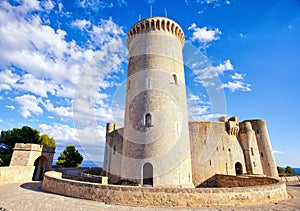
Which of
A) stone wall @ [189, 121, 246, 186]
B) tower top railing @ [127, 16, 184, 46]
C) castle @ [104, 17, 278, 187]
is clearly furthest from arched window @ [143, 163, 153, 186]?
tower top railing @ [127, 16, 184, 46]

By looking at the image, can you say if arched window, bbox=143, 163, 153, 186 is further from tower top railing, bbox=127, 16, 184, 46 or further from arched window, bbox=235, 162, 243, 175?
arched window, bbox=235, 162, 243, 175

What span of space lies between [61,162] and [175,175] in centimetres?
2672

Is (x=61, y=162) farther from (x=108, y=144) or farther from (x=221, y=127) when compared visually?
(x=221, y=127)

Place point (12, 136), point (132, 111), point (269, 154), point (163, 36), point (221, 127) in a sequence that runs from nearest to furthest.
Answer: point (132, 111), point (163, 36), point (221, 127), point (269, 154), point (12, 136)

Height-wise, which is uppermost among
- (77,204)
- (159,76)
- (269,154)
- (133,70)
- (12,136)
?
(133,70)

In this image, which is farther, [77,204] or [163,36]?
[163,36]

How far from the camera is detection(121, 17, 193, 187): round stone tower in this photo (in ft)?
41.5

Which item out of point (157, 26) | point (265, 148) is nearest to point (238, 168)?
point (265, 148)

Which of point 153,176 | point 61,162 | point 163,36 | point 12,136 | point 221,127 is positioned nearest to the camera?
point 153,176

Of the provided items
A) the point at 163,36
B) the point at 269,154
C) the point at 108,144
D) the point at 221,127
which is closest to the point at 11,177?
the point at 108,144

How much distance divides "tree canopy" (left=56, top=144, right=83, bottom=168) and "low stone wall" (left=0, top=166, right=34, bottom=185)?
15576 millimetres

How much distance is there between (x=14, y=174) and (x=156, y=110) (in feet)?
46.4

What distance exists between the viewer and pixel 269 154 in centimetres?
2381

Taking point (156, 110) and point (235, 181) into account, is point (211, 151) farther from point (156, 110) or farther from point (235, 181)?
point (156, 110)
